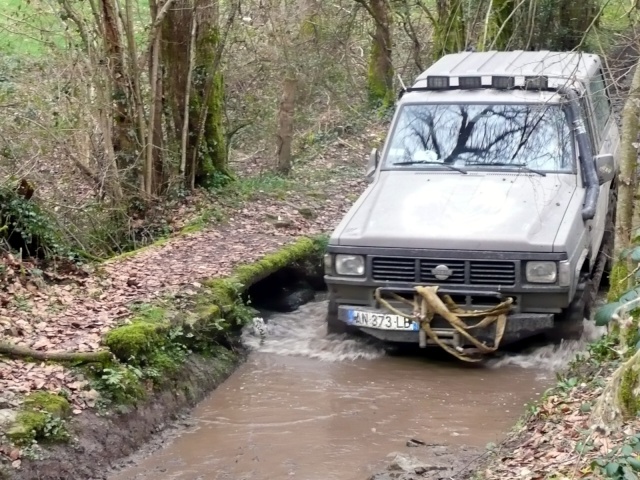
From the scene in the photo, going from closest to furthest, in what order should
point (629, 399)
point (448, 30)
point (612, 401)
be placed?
point (612, 401) < point (629, 399) < point (448, 30)

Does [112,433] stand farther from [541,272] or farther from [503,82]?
[503,82]

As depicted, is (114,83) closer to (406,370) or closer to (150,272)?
(150,272)

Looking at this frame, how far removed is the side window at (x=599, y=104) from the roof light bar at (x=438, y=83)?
1.32 meters

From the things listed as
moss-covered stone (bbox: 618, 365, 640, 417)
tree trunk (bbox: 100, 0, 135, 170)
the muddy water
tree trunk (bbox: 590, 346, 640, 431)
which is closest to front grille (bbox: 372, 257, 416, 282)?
the muddy water

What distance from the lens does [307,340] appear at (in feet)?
26.7

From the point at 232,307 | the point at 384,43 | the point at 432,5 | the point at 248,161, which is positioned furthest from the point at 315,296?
the point at 432,5

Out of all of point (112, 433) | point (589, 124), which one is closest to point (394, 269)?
point (589, 124)

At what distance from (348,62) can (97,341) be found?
39.0ft

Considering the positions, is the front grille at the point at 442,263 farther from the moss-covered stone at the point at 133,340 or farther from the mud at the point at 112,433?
the moss-covered stone at the point at 133,340

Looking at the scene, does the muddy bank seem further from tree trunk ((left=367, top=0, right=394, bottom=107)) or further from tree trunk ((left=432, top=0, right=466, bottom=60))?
tree trunk ((left=367, top=0, right=394, bottom=107))

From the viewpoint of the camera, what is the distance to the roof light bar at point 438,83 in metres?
8.32

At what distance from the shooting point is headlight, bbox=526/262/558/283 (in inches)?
270

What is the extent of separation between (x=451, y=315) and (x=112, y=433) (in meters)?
2.64

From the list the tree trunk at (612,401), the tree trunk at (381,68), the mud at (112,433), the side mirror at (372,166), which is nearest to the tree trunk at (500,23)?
the tree trunk at (381,68)
